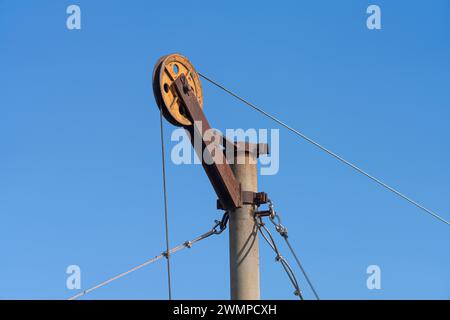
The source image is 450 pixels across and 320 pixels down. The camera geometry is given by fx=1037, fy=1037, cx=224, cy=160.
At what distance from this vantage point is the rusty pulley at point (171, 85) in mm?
12383

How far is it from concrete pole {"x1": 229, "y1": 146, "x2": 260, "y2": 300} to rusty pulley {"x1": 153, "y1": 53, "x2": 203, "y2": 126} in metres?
0.95

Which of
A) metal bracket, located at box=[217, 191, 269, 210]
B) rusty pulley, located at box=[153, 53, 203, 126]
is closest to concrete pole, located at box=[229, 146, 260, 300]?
metal bracket, located at box=[217, 191, 269, 210]

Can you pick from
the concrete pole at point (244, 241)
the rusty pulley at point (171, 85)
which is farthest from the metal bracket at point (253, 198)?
the rusty pulley at point (171, 85)

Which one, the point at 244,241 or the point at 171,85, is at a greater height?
the point at 171,85

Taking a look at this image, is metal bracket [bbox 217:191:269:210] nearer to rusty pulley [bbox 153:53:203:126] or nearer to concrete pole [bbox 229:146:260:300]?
concrete pole [bbox 229:146:260:300]

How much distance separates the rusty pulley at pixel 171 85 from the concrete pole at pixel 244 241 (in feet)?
3.10

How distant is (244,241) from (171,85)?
2.13 m

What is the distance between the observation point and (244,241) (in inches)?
506

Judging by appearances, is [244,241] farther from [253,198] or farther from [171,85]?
[171,85]

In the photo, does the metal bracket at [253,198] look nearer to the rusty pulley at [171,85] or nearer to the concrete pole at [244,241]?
the concrete pole at [244,241]

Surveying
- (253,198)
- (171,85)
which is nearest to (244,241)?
(253,198)
